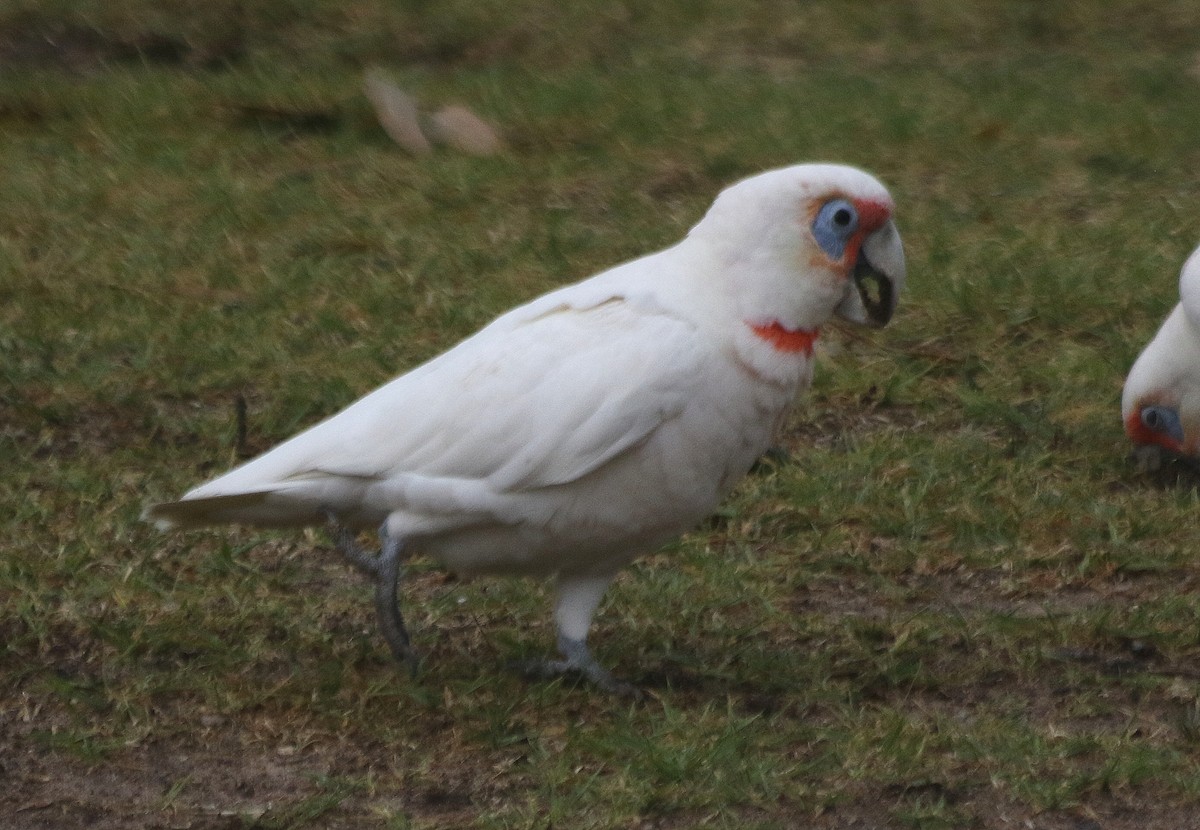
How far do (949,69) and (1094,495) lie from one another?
4.21 m

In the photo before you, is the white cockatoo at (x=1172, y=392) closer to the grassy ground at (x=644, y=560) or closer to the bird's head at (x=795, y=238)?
the grassy ground at (x=644, y=560)

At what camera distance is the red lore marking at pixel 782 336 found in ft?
9.14

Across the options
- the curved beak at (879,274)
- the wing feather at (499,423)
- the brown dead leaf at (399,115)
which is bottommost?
the brown dead leaf at (399,115)

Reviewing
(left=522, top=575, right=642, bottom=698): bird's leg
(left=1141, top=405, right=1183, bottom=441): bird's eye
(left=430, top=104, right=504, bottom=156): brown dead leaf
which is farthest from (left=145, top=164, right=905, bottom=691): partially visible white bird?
(left=430, top=104, right=504, bottom=156): brown dead leaf

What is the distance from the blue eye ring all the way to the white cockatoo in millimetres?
1484

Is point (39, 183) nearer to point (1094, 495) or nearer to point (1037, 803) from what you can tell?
point (1094, 495)

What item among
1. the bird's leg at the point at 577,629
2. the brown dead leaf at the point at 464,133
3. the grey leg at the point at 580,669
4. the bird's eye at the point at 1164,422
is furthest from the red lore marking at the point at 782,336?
the brown dead leaf at the point at 464,133

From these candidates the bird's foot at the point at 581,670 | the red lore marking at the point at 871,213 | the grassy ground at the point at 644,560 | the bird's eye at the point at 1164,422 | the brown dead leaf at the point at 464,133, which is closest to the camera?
the grassy ground at the point at 644,560

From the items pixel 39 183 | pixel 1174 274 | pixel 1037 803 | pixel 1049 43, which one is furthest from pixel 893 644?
pixel 1049 43

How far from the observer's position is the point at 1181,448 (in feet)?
13.2

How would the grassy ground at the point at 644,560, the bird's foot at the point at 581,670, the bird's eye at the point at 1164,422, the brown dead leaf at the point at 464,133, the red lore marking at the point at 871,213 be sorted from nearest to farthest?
the grassy ground at the point at 644,560 → the red lore marking at the point at 871,213 → the bird's foot at the point at 581,670 → the bird's eye at the point at 1164,422 → the brown dead leaf at the point at 464,133

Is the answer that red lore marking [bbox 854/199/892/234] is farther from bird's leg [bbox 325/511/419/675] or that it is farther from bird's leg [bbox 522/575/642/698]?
bird's leg [bbox 325/511/419/675]

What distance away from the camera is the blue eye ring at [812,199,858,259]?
2.79 metres

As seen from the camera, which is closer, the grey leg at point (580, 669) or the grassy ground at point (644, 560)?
the grassy ground at point (644, 560)
